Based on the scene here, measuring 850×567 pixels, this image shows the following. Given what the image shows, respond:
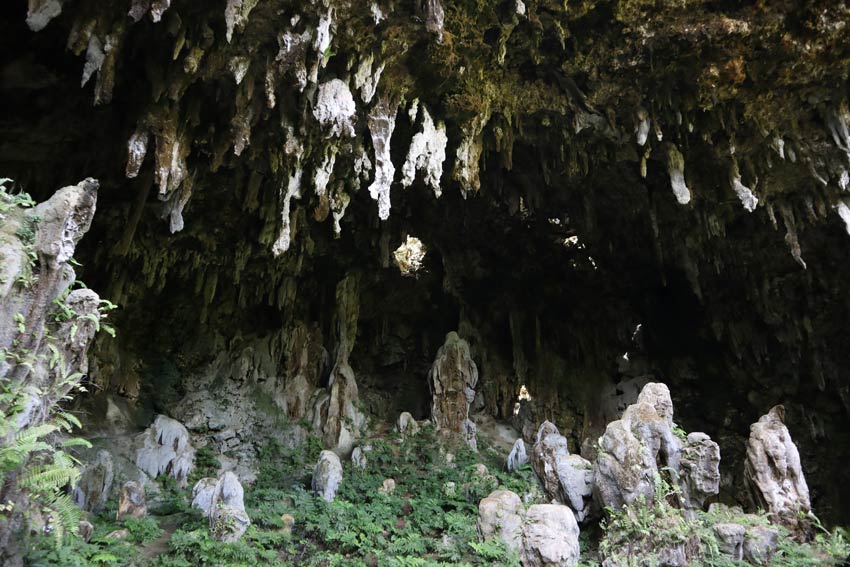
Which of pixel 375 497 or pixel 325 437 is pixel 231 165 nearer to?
pixel 375 497

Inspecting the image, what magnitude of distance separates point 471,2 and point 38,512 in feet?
24.6

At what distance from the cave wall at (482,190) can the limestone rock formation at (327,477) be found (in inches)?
179

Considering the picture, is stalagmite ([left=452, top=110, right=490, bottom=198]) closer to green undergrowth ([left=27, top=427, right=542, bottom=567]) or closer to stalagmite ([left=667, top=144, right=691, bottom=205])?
stalagmite ([left=667, top=144, right=691, bottom=205])

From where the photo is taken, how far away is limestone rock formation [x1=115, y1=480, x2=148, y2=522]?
8.59 metres

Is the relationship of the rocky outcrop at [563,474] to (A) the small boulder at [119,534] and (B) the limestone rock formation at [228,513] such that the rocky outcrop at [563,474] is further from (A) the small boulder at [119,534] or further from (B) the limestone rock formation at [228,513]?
(A) the small boulder at [119,534]

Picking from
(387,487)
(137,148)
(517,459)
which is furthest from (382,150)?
(517,459)

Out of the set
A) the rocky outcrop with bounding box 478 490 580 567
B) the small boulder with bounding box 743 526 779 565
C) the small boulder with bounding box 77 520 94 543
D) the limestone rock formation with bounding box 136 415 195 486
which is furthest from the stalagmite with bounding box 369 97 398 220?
the limestone rock formation with bounding box 136 415 195 486

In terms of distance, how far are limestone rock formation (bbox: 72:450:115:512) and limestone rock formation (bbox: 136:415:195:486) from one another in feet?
4.62

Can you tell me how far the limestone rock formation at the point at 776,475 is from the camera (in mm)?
8172

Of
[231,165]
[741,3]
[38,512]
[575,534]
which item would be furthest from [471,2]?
[38,512]

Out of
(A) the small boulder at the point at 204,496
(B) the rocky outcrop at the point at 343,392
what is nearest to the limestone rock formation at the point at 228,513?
(A) the small boulder at the point at 204,496

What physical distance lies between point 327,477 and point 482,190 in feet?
23.3

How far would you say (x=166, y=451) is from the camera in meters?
11.6

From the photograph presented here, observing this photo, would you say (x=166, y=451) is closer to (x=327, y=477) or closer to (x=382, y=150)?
(x=327, y=477)
